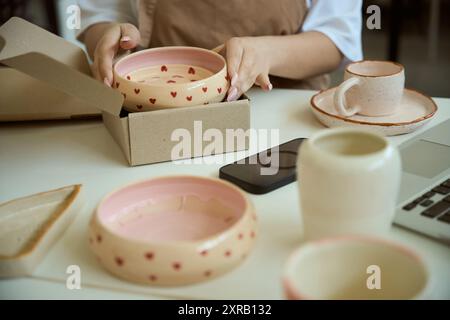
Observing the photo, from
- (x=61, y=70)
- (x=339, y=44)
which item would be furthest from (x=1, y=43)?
(x=339, y=44)

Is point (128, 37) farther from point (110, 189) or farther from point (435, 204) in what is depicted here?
point (435, 204)

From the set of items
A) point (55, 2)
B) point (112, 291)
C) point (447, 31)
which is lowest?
point (447, 31)

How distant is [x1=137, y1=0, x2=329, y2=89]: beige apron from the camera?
1.09 m

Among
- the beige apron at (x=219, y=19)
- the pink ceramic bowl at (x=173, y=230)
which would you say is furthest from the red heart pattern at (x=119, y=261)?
the beige apron at (x=219, y=19)

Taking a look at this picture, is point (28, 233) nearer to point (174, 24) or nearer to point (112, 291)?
Answer: point (112, 291)

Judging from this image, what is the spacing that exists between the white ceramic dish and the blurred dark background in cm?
193

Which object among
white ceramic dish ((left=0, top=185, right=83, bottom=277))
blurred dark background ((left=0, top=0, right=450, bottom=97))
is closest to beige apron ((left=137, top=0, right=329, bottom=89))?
white ceramic dish ((left=0, top=185, right=83, bottom=277))

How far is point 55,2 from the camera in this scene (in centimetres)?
270

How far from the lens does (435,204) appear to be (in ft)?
2.07

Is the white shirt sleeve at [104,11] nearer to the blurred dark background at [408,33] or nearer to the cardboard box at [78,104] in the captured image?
the cardboard box at [78,104]

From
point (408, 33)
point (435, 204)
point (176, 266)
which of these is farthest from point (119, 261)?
point (408, 33)

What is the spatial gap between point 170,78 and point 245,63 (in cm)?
11

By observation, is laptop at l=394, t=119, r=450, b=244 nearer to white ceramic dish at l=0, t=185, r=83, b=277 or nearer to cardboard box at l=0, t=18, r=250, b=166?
cardboard box at l=0, t=18, r=250, b=166

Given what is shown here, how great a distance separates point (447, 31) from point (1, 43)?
2492mm
